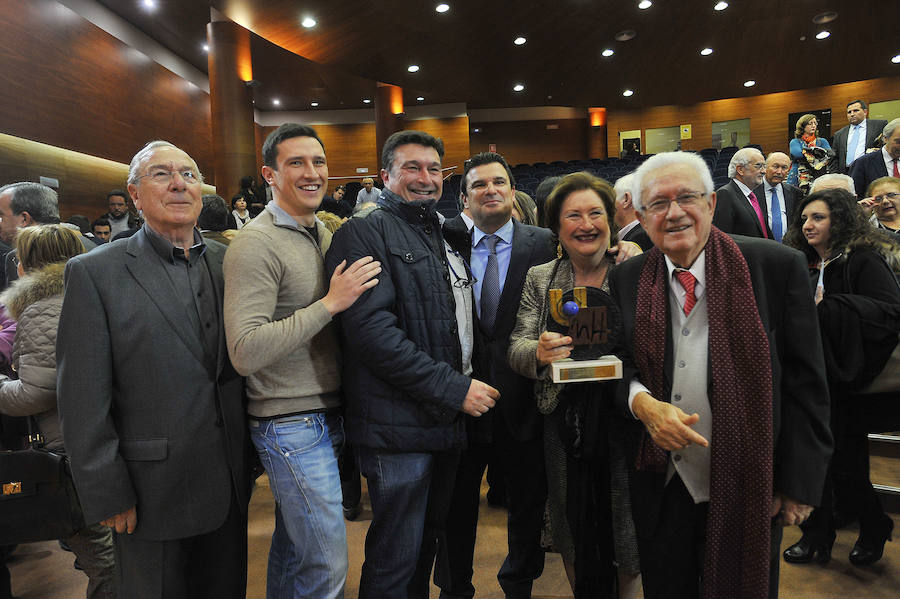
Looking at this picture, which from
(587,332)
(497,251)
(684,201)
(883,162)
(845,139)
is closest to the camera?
(684,201)

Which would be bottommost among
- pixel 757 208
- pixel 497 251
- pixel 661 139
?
pixel 497 251

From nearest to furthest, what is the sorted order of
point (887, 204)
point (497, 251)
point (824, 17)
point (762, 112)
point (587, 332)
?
point (587, 332)
point (497, 251)
point (887, 204)
point (824, 17)
point (762, 112)

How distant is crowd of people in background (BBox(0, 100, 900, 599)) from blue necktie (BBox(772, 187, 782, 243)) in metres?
2.29

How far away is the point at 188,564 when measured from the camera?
5.25 ft

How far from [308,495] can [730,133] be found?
18.5m

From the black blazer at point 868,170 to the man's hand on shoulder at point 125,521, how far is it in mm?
5166

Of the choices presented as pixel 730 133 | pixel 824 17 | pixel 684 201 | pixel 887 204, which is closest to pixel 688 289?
pixel 684 201

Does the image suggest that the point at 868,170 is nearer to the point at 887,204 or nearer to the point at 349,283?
the point at 887,204

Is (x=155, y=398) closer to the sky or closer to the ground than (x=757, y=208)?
closer to the ground

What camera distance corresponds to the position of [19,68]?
6.71m

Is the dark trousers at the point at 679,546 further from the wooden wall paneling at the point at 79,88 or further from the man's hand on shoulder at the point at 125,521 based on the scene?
the wooden wall paneling at the point at 79,88

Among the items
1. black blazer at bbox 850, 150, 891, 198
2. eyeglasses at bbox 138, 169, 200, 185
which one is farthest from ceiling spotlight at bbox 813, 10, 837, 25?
eyeglasses at bbox 138, 169, 200, 185

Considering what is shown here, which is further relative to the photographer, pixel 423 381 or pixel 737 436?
pixel 423 381

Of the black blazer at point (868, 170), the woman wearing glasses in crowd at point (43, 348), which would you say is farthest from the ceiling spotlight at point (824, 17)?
the woman wearing glasses in crowd at point (43, 348)
